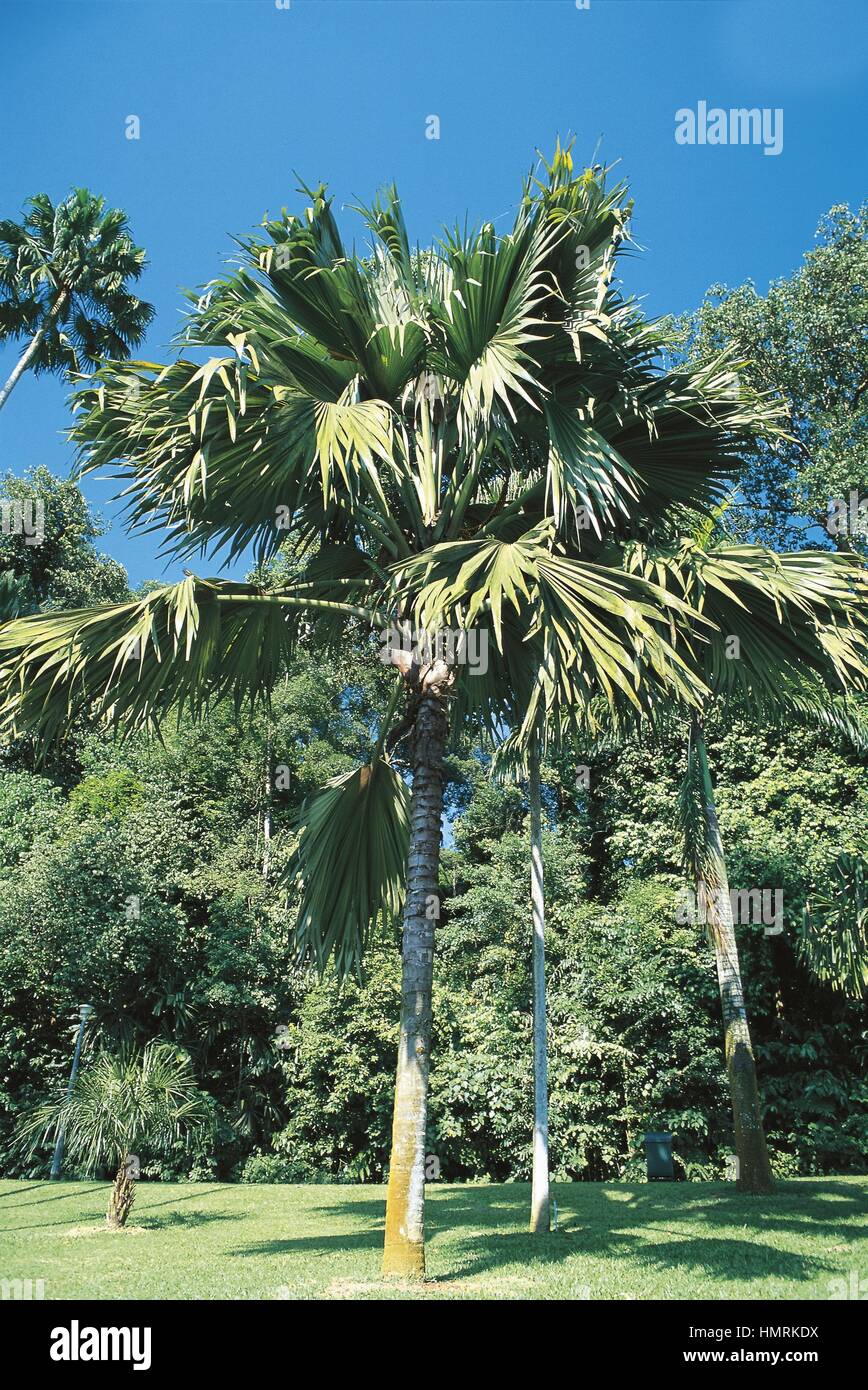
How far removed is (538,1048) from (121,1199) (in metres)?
5.07

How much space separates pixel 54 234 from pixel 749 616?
17.3 m

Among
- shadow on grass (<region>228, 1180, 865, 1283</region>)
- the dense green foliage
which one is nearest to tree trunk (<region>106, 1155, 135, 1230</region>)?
shadow on grass (<region>228, 1180, 865, 1283</region>)

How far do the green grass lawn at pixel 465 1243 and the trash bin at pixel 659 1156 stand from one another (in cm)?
58

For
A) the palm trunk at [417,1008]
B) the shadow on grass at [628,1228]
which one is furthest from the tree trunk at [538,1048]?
the palm trunk at [417,1008]

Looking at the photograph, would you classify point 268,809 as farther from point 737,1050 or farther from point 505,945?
point 737,1050

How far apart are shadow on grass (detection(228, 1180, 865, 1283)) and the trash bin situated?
1.92ft

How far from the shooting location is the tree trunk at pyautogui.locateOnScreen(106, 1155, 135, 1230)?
10.4 metres

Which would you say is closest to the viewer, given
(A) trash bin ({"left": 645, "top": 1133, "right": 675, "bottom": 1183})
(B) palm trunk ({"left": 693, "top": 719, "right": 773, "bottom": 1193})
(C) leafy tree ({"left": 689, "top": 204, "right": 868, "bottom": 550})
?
(B) palm trunk ({"left": 693, "top": 719, "right": 773, "bottom": 1193})

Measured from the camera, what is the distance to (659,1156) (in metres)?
14.1

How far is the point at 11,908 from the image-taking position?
709 inches

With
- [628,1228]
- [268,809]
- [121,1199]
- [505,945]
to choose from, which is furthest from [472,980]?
[628,1228]

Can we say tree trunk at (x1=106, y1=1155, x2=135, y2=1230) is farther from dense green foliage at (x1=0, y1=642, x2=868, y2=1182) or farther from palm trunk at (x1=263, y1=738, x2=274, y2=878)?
palm trunk at (x1=263, y1=738, x2=274, y2=878)

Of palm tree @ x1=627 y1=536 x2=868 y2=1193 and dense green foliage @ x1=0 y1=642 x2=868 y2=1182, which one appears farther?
dense green foliage @ x1=0 y1=642 x2=868 y2=1182

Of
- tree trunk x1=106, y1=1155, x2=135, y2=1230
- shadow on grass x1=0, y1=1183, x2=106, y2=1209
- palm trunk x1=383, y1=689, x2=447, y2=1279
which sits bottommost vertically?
shadow on grass x1=0, y1=1183, x2=106, y2=1209
